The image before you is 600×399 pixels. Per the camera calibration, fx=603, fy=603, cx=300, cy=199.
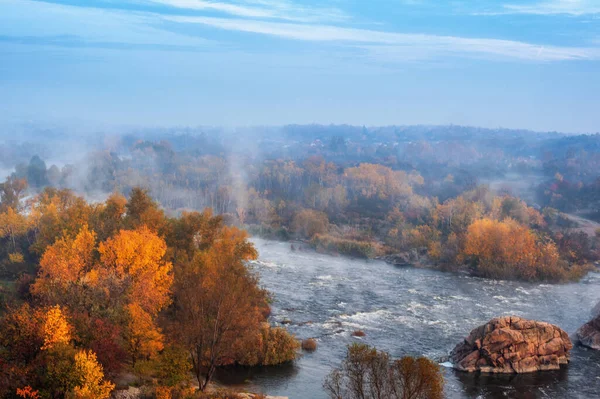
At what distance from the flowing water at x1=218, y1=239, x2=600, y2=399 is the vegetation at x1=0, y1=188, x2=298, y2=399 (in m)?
3.19

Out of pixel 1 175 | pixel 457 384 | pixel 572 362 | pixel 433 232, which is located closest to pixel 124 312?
pixel 457 384

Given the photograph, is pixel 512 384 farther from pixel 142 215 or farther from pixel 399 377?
pixel 142 215

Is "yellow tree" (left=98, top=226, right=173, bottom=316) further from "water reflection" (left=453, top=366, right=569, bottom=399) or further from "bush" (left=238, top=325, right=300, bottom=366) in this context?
"water reflection" (left=453, top=366, right=569, bottom=399)

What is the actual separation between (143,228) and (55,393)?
2153 cm

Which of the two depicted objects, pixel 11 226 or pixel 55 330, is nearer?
pixel 55 330

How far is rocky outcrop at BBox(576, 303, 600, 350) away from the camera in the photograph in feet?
143

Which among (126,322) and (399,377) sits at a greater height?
(399,377)

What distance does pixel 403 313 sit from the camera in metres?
50.3

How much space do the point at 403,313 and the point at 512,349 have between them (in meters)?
12.3

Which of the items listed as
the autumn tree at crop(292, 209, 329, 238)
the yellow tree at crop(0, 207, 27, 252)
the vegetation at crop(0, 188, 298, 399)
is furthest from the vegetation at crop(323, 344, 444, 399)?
the autumn tree at crop(292, 209, 329, 238)

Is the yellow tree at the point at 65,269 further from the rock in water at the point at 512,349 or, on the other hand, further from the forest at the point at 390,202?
the rock in water at the point at 512,349

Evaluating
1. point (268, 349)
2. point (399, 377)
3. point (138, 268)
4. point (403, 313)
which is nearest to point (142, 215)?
point (138, 268)

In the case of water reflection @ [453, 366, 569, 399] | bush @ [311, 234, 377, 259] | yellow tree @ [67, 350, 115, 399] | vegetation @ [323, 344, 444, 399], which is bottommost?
bush @ [311, 234, 377, 259]

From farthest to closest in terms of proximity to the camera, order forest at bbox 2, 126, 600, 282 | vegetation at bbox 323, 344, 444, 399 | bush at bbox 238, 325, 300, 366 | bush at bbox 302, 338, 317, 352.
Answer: forest at bbox 2, 126, 600, 282, bush at bbox 302, 338, 317, 352, bush at bbox 238, 325, 300, 366, vegetation at bbox 323, 344, 444, 399
